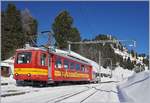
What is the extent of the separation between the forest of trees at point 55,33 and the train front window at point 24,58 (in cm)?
5092

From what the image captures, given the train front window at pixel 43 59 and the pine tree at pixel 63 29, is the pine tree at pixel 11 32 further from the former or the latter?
the train front window at pixel 43 59

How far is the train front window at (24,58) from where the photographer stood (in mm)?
27097

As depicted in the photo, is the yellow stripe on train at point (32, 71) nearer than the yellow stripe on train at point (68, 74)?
Yes

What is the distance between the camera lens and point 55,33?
358ft

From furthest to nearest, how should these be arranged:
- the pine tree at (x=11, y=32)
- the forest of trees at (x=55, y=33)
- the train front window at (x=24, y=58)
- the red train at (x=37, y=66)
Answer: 1. the forest of trees at (x=55, y=33)
2. the pine tree at (x=11, y=32)
3. the train front window at (x=24, y=58)
4. the red train at (x=37, y=66)

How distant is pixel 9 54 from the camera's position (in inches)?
2985

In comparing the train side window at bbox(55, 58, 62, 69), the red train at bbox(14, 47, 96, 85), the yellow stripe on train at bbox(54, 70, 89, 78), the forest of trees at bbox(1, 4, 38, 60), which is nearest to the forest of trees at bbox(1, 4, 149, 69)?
the forest of trees at bbox(1, 4, 38, 60)

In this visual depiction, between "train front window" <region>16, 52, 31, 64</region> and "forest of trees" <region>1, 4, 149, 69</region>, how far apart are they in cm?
5092

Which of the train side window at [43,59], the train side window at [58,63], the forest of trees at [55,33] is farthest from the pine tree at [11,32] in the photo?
the train side window at [43,59]

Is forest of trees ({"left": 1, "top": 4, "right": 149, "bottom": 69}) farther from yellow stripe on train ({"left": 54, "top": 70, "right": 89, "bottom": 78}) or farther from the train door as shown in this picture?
the train door

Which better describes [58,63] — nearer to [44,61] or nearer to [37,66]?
[44,61]

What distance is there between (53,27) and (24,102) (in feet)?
315

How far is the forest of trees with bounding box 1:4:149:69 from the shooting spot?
8162 cm

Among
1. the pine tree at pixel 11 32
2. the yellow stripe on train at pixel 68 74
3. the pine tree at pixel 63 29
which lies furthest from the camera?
the pine tree at pixel 63 29
